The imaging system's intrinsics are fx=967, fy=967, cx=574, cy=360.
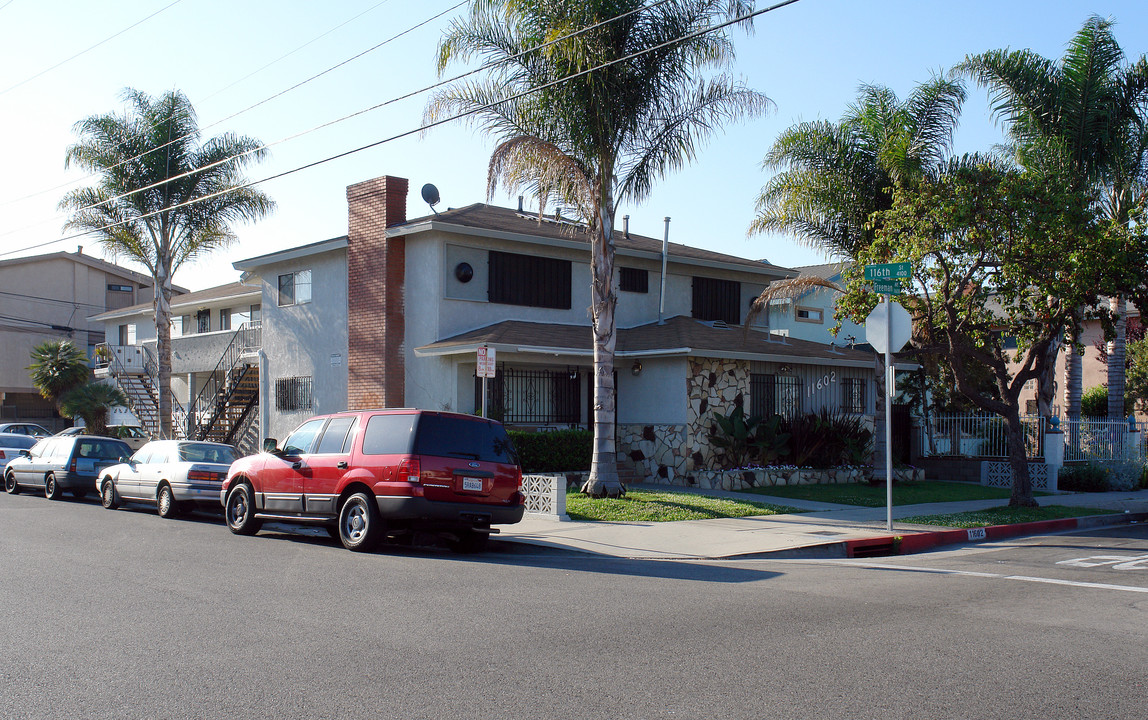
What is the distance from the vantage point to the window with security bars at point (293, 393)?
25.8 m

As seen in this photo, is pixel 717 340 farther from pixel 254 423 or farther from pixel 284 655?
pixel 284 655

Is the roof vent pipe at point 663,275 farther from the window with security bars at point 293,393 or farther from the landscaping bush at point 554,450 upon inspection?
the window with security bars at point 293,393

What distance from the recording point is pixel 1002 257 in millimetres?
15766

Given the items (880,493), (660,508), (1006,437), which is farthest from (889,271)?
(1006,437)

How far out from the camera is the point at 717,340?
2255 cm

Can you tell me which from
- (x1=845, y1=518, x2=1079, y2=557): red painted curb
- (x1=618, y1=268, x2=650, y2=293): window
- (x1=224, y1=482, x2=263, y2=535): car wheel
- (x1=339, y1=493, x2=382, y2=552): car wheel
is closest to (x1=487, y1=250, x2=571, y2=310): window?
(x1=618, y1=268, x2=650, y2=293): window

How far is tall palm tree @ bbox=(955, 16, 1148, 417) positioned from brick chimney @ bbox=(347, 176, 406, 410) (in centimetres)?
1454

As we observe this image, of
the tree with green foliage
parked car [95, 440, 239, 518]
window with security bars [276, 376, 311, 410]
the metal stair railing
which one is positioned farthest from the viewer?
the metal stair railing

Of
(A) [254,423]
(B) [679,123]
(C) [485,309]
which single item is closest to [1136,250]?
(B) [679,123]

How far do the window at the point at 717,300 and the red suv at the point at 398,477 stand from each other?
15.6 m

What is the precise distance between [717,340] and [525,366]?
4.51 meters

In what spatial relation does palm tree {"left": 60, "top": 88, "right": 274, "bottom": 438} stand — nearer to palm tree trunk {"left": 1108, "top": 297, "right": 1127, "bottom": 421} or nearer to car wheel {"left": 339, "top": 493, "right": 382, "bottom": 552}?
car wheel {"left": 339, "top": 493, "right": 382, "bottom": 552}

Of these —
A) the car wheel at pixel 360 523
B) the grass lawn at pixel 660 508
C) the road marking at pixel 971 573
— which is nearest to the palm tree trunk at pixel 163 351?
the grass lawn at pixel 660 508

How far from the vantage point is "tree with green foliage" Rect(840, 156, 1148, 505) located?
15398mm
